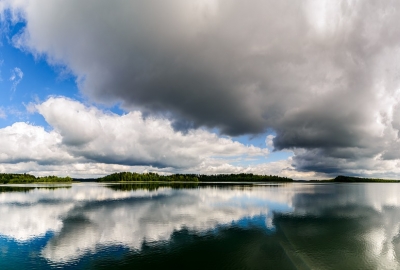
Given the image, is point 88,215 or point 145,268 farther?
point 88,215

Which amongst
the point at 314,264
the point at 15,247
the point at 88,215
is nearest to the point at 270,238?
the point at 314,264

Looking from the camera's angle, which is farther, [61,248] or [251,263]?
[61,248]

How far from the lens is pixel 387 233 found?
37094 millimetres

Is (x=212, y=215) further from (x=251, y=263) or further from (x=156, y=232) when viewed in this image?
(x=251, y=263)

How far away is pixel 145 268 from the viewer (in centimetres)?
2222

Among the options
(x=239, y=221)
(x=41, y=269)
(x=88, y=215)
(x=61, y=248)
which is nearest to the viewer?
(x=41, y=269)

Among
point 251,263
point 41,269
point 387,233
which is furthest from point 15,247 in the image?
point 387,233

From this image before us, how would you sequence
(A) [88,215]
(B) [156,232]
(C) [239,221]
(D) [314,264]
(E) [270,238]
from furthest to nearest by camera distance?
(A) [88,215] → (C) [239,221] → (B) [156,232] → (E) [270,238] → (D) [314,264]

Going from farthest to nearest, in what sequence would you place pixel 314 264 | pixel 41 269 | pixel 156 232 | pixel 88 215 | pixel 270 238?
pixel 88 215 → pixel 156 232 → pixel 270 238 → pixel 314 264 → pixel 41 269

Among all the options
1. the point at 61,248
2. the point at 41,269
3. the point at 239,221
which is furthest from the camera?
the point at 239,221

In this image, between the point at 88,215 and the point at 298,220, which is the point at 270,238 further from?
the point at 88,215

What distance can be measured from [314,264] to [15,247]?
33.1 metres

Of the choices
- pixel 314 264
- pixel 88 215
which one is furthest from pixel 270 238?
pixel 88 215

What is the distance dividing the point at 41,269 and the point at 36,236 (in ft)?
45.1
